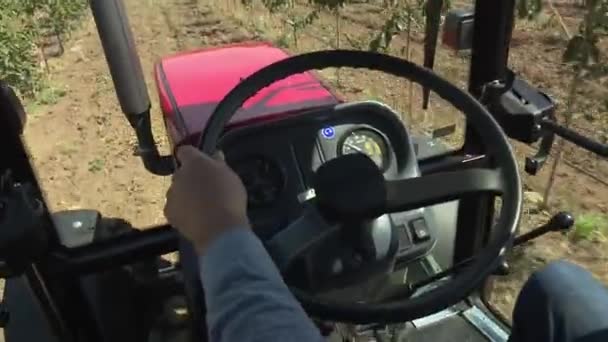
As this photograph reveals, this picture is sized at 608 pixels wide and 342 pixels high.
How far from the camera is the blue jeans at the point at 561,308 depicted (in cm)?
126

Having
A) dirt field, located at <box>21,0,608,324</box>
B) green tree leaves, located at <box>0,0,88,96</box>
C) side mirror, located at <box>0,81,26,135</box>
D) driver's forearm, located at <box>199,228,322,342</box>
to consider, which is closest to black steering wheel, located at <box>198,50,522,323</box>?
driver's forearm, located at <box>199,228,322,342</box>

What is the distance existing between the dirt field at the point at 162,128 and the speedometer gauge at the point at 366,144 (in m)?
1.40

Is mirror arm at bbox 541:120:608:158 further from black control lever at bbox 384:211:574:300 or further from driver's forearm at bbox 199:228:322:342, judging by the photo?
driver's forearm at bbox 199:228:322:342

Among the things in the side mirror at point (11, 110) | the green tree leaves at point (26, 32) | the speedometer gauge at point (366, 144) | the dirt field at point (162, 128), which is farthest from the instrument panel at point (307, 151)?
the green tree leaves at point (26, 32)

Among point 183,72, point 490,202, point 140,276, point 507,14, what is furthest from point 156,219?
Answer: point 507,14

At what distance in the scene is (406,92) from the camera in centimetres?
469

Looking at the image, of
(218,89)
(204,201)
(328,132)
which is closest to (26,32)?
(218,89)

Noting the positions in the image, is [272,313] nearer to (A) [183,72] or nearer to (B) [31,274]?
(B) [31,274]

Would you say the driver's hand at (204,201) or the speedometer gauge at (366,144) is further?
the speedometer gauge at (366,144)

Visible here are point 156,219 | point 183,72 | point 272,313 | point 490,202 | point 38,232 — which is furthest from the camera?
point 156,219

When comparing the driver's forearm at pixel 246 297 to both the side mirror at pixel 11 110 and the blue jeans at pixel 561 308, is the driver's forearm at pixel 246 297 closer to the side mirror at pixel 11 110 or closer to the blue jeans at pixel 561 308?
the side mirror at pixel 11 110

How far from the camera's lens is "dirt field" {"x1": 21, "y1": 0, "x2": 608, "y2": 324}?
3.44 metres

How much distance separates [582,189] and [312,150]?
8.71 ft

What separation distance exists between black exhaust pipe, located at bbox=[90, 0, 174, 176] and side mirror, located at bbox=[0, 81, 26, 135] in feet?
0.94
